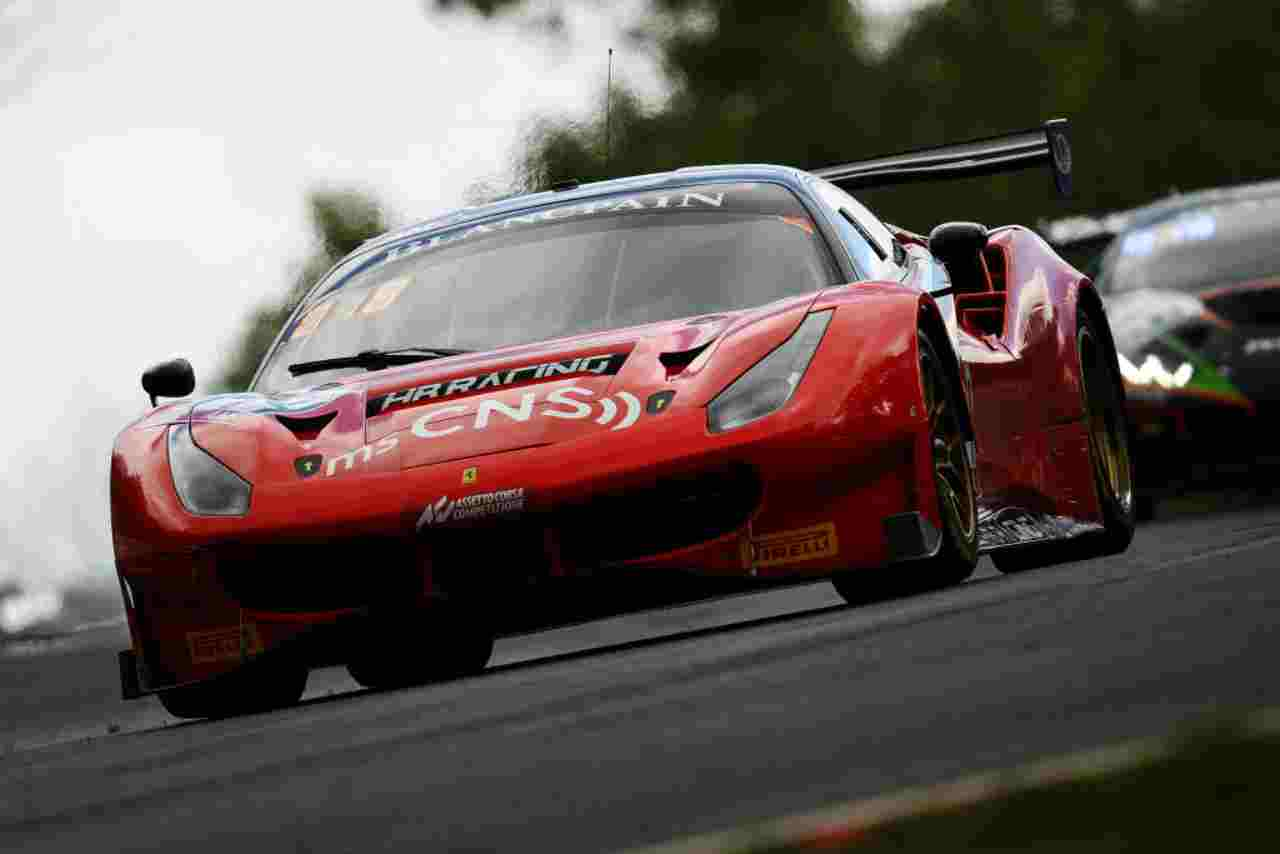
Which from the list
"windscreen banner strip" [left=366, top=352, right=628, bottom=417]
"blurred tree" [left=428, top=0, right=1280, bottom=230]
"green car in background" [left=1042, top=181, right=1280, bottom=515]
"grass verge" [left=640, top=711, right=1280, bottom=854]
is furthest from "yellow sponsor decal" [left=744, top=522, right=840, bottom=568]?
"blurred tree" [left=428, top=0, right=1280, bottom=230]

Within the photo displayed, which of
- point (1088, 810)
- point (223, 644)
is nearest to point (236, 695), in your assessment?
point (223, 644)

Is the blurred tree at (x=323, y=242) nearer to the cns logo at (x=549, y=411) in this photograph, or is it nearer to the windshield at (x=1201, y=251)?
the cns logo at (x=549, y=411)

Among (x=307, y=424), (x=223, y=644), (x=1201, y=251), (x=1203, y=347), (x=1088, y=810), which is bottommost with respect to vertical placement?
(x=1203, y=347)

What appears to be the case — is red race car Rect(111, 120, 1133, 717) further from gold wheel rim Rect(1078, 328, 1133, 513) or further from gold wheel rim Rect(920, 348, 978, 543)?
gold wheel rim Rect(1078, 328, 1133, 513)

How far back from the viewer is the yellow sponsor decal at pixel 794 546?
615 centimetres

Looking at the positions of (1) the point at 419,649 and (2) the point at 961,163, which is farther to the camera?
(2) the point at 961,163

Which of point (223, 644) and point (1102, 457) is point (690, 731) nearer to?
point (223, 644)

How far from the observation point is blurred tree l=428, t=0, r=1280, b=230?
27.6 meters

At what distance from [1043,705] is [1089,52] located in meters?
44.1

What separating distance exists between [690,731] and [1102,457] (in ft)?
15.5

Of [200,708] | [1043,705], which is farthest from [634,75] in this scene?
[1043,705]

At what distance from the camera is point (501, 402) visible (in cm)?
630

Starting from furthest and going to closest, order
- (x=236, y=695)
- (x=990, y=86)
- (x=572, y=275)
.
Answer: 1. (x=990, y=86)
2. (x=572, y=275)
3. (x=236, y=695)

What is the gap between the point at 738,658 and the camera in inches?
206
